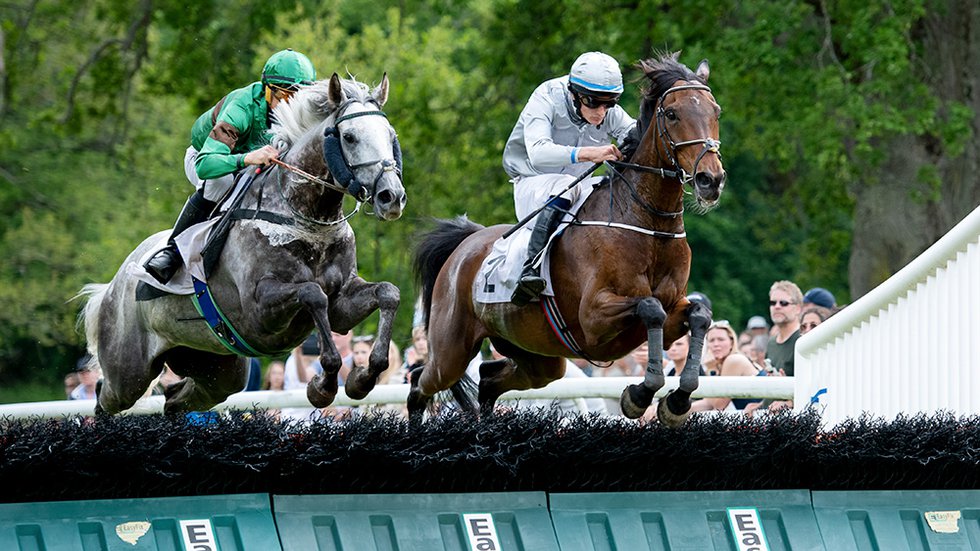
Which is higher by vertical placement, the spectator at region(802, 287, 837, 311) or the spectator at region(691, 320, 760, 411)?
the spectator at region(802, 287, 837, 311)

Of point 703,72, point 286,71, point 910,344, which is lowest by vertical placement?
point 910,344

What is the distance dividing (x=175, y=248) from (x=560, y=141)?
2267 mm

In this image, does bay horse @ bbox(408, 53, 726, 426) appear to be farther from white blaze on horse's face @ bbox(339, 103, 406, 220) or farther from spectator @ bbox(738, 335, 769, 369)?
spectator @ bbox(738, 335, 769, 369)

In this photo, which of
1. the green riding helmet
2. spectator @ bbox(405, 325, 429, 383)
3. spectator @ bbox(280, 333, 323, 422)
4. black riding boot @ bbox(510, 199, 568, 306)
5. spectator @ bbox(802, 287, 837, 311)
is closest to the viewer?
black riding boot @ bbox(510, 199, 568, 306)

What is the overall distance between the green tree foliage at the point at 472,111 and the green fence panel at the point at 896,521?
220 inches

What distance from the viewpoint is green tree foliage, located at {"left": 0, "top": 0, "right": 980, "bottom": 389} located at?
50.4 feet

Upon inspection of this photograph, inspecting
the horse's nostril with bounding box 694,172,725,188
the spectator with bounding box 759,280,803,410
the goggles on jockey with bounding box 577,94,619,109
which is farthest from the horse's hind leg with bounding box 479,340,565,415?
the spectator with bounding box 759,280,803,410

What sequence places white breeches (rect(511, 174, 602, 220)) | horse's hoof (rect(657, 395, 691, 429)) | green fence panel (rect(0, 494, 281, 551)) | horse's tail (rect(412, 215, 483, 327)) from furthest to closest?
horse's tail (rect(412, 215, 483, 327)), white breeches (rect(511, 174, 602, 220)), horse's hoof (rect(657, 395, 691, 429)), green fence panel (rect(0, 494, 281, 551))

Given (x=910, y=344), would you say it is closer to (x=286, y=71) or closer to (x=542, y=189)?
(x=542, y=189)

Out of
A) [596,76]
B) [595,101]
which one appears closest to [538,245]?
[595,101]

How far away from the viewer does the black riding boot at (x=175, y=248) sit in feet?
26.0

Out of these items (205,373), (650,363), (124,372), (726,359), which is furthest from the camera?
(726,359)

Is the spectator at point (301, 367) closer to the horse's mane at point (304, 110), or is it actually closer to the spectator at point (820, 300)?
the spectator at point (820, 300)

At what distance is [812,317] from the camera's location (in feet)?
33.8
